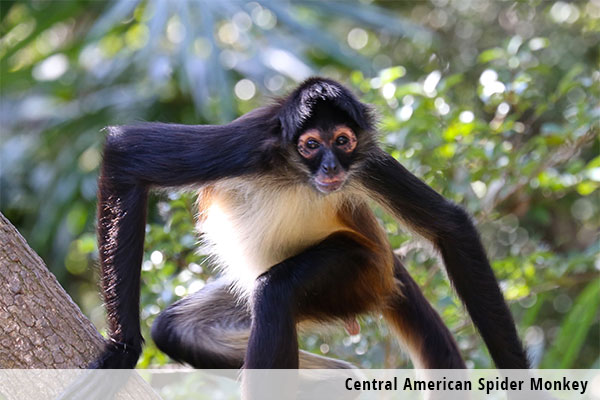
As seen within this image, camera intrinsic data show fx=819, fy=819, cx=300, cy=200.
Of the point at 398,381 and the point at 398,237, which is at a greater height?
the point at 398,237

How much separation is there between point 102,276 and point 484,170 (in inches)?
90.1

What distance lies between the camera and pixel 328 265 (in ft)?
11.6

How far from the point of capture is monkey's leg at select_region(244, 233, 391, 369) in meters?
3.20

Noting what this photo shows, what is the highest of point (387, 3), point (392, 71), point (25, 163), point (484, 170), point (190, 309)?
point (392, 71)

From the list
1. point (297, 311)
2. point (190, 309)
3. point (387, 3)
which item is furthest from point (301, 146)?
point (387, 3)

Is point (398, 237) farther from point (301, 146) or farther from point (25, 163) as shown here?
point (25, 163)

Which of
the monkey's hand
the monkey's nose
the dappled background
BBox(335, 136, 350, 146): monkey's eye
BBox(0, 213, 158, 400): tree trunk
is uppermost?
BBox(335, 136, 350, 146): monkey's eye

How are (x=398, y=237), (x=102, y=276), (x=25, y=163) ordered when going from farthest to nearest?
(x=25, y=163)
(x=398, y=237)
(x=102, y=276)

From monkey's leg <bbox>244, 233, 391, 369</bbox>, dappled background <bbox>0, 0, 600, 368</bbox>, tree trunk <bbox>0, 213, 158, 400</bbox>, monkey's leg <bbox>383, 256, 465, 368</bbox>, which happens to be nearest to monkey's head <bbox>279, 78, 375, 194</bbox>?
monkey's leg <bbox>244, 233, 391, 369</bbox>

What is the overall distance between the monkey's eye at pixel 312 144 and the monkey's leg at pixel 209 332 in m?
0.84

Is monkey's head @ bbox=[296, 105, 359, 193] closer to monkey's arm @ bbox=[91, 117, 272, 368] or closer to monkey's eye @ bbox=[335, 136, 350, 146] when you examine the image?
monkey's eye @ bbox=[335, 136, 350, 146]

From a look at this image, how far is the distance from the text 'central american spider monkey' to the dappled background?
39 centimetres

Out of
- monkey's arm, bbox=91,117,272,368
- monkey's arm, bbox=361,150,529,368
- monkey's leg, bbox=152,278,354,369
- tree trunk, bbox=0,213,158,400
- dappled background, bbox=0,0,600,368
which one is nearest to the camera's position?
tree trunk, bbox=0,213,158,400

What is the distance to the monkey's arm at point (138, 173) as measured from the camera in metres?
3.32
